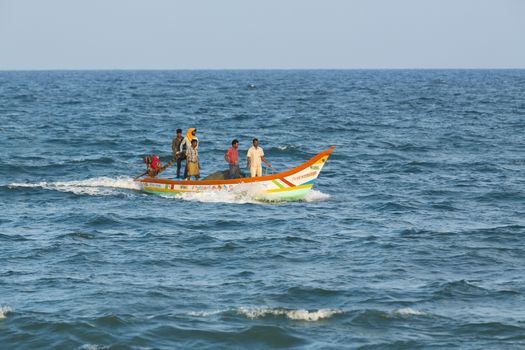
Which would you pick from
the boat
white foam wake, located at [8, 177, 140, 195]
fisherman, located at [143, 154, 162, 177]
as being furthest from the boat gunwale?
white foam wake, located at [8, 177, 140, 195]

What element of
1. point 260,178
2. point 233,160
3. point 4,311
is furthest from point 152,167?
point 4,311

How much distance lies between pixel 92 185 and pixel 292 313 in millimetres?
15495

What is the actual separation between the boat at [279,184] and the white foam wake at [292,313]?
32.0 feet

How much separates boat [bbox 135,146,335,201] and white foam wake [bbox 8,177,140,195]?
3237mm

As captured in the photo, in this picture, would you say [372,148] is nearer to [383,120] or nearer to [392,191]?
[392,191]

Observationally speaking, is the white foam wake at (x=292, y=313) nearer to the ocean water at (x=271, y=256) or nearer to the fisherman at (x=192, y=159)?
the ocean water at (x=271, y=256)

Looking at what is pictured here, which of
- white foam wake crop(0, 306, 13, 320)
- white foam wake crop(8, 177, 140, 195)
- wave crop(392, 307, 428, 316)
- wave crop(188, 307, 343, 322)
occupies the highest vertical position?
white foam wake crop(8, 177, 140, 195)

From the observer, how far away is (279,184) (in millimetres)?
25484

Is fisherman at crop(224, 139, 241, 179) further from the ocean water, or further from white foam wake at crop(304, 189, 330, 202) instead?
white foam wake at crop(304, 189, 330, 202)

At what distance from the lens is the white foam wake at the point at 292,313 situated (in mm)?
15242

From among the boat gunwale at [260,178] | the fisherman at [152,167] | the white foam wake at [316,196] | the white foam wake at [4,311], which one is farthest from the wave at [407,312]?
the fisherman at [152,167]

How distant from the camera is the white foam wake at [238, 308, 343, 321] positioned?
1524 cm

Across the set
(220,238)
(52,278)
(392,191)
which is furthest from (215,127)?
(52,278)

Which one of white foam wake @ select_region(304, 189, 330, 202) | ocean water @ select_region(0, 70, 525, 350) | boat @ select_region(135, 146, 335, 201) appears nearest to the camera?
ocean water @ select_region(0, 70, 525, 350)
